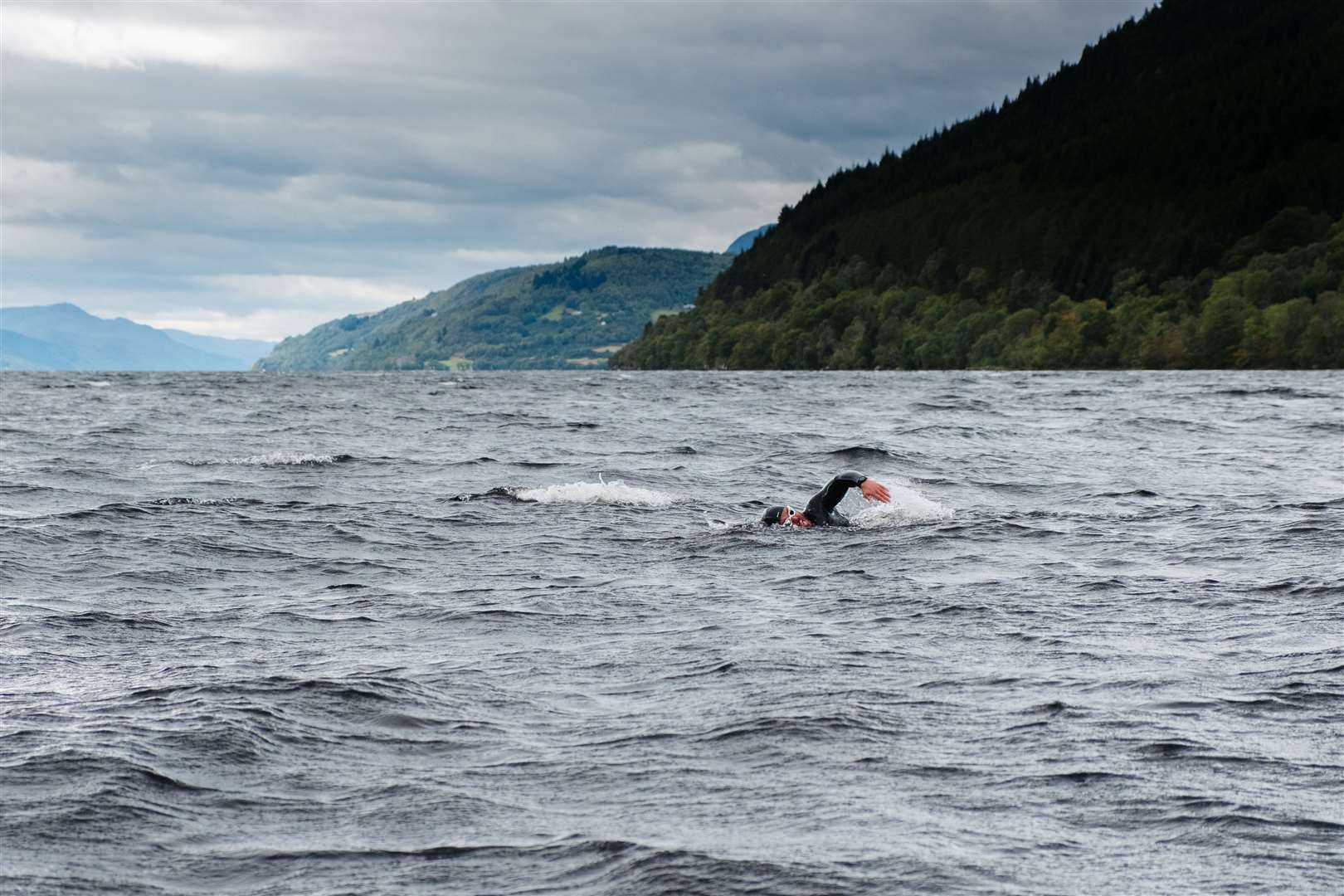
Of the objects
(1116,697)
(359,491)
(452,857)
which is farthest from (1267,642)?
(359,491)

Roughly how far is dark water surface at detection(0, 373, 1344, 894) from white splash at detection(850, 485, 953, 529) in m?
0.09

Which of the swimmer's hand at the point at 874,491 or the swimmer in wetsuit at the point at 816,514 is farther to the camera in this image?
the swimmer in wetsuit at the point at 816,514

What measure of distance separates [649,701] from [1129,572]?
31.1 ft

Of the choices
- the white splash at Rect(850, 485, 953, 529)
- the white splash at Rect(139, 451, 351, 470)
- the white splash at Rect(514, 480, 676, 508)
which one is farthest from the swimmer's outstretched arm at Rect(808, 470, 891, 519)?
the white splash at Rect(139, 451, 351, 470)

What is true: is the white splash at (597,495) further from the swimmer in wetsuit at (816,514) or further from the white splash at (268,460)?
the white splash at (268,460)

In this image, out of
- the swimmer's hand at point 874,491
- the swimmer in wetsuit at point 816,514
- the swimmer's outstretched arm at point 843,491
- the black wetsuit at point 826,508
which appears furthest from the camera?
the swimmer in wetsuit at point 816,514

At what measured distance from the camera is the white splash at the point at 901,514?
25031mm

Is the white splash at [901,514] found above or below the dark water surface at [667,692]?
above

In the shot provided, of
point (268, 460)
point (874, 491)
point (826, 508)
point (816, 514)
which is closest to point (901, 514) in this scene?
point (826, 508)

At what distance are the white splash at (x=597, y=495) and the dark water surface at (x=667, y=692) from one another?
0.16m

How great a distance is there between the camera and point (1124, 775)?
9898mm

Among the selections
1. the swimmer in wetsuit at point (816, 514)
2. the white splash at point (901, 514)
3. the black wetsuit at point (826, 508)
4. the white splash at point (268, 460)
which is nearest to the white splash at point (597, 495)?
the white splash at point (901, 514)

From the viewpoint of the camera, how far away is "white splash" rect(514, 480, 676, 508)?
95.6 feet

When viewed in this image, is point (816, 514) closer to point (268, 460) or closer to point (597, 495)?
point (597, 495)
